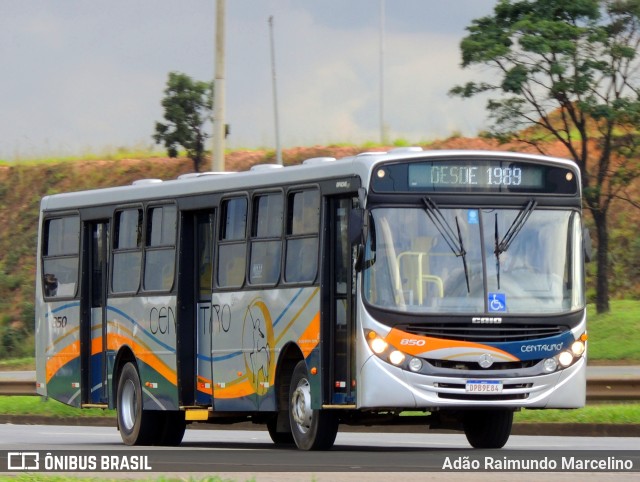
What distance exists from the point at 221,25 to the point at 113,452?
1071 centimetres

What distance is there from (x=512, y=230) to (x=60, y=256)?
327 inches

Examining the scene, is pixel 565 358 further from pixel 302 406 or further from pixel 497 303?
pixel 302 406

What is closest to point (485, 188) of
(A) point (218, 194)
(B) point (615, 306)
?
(A) point (218, 194)

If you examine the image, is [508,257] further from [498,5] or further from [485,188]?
[498,5]

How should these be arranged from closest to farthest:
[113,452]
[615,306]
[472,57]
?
1. [113,452]
2. [472,57]
3. [615,306]

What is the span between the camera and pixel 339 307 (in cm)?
1695

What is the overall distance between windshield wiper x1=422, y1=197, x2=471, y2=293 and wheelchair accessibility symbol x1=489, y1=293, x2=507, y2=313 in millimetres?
257

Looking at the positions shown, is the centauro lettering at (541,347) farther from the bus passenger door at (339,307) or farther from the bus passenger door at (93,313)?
the bus passenger door at (93,313)

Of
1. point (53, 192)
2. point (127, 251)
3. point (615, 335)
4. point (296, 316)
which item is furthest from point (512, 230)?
point (53, 192)

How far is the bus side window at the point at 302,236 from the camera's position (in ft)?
56.9

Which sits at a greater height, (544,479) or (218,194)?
(218,194)

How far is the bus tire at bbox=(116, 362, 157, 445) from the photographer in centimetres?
2073

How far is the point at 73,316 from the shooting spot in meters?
22.4

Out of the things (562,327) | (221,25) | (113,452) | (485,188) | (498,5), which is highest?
(498,5)
